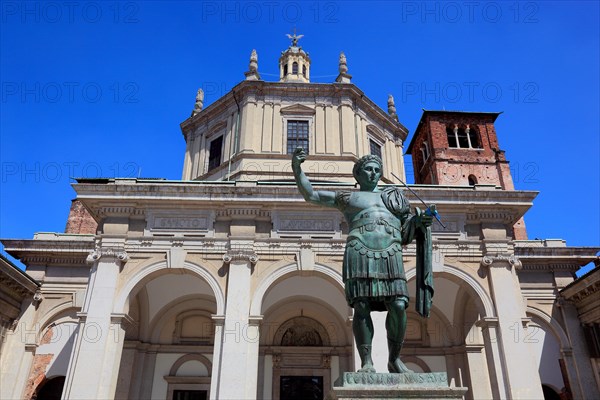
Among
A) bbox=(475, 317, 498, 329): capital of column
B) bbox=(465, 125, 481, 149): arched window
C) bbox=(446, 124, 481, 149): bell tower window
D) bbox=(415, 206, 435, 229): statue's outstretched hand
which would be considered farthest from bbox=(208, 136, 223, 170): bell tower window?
bbox=(465, 125, 481, 149): arched window

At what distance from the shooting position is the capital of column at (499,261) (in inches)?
538

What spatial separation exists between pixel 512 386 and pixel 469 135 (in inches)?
961

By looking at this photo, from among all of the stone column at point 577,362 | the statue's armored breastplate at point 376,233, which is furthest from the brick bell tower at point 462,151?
the statue's armored breastplate at point 376,233

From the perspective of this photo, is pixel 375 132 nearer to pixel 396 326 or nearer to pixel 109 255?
pixel 109 255

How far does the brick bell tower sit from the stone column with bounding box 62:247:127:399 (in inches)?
894

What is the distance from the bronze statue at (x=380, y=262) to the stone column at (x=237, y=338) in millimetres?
8561

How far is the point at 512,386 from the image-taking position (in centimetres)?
1200

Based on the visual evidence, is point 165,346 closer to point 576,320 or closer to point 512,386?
point 512,386

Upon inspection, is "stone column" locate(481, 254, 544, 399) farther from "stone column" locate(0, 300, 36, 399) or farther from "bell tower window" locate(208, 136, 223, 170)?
"stone column" locate(0, 300, 36, 399)

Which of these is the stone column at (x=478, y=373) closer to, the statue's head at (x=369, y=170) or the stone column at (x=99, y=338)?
the stone column at (x=99, y=338)

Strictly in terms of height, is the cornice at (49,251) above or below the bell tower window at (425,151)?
below

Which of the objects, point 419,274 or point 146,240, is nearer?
point 419,274

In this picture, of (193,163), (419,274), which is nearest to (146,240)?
(193,163)

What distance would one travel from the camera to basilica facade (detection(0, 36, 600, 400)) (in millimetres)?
12695
